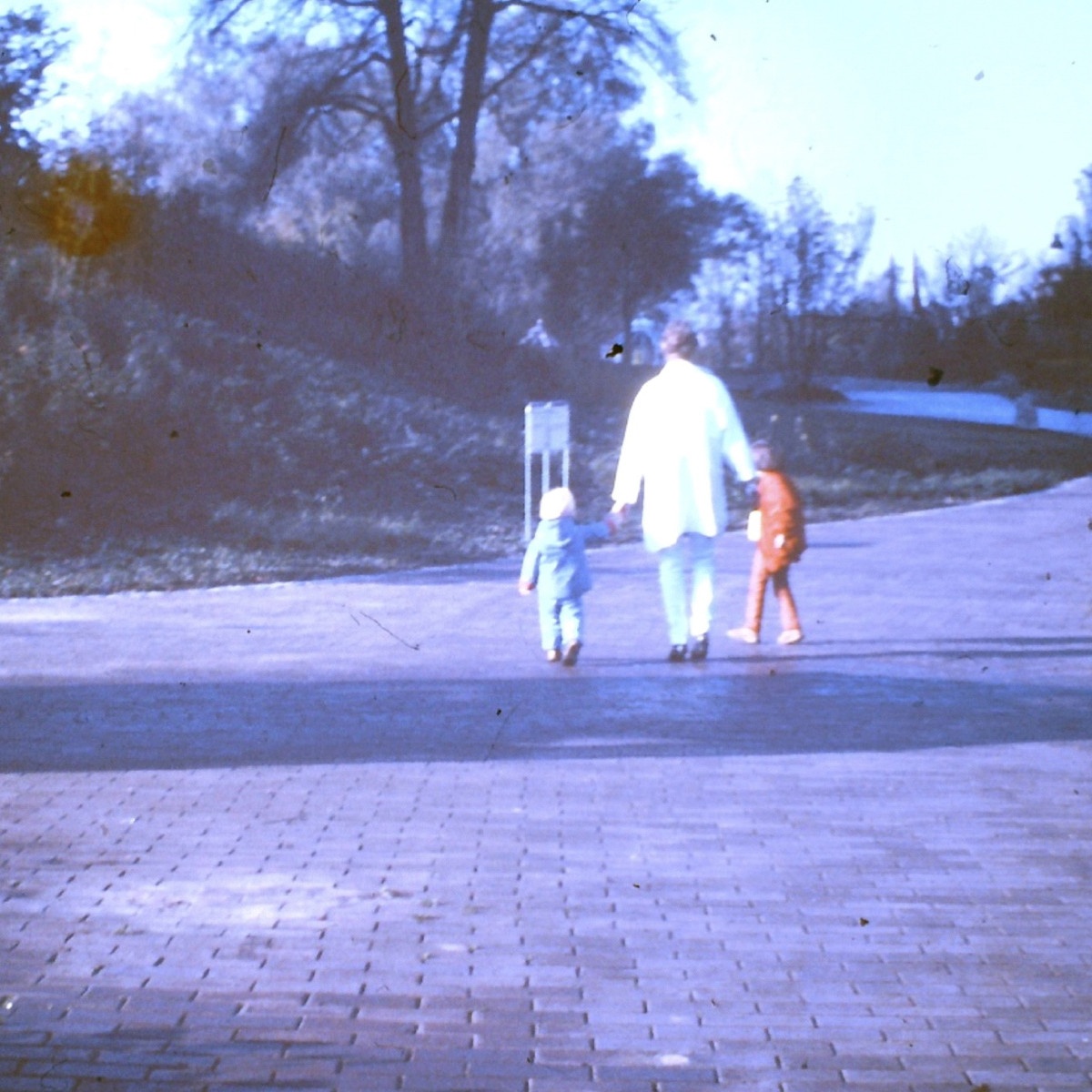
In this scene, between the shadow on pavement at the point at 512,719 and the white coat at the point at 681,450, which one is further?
the white coat at the point at 681,450

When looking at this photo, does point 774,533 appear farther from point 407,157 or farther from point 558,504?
point 407,157

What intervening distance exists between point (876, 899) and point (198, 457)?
1739 cm

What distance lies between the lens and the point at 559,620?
34.9ft

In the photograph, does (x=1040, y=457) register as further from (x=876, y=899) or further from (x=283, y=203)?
(x=876, y=899)

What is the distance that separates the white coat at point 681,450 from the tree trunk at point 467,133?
26.1ft

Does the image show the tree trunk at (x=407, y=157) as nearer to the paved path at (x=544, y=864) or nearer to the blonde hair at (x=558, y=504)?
the blonde hair at (x=558, y=504)

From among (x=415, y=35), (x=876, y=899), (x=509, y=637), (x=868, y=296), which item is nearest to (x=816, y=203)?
(x=868, y=296)

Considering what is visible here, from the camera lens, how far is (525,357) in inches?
1126

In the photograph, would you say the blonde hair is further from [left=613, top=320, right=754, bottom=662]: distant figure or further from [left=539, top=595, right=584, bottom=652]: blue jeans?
[left=539, top=595, right=584, bottom=652]: blue jeans

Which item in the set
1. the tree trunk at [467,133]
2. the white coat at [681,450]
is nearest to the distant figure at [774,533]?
the white coat at [681,450]

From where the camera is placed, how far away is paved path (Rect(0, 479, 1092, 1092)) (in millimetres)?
4273

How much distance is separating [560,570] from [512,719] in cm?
175

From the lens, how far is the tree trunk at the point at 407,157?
17672 mm

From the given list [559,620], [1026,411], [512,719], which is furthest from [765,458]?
[1026,411]
